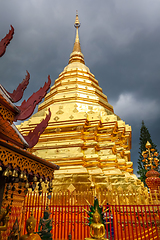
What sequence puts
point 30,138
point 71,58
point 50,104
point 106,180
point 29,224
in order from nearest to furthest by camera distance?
point 29,224 → point 30,138 → point 106,180 → point 50,104 → point 71,58

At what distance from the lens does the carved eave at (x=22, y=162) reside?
7.63ft

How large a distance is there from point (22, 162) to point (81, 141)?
6.02 metres

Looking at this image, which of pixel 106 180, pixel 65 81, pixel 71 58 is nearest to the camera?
pixel 106 180

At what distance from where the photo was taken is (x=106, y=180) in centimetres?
732

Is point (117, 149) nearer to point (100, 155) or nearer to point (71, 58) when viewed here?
point (100, 155)

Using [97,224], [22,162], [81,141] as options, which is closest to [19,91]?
[22,162]

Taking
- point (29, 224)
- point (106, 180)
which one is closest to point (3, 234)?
point (29, 224)

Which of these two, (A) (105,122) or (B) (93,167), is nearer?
(B) (93,167)

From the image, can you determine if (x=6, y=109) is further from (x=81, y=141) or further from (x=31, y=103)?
(x=81, y=141)

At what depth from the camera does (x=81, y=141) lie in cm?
858

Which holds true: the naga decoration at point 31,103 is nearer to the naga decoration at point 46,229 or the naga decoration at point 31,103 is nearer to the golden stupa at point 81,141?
the naga decoration at point 46,229

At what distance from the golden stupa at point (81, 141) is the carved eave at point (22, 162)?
373 cm

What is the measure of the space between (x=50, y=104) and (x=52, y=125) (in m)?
2.71

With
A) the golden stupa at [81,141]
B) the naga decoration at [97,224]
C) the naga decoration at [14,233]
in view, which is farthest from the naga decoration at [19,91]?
the golden stupa at [81,141]
